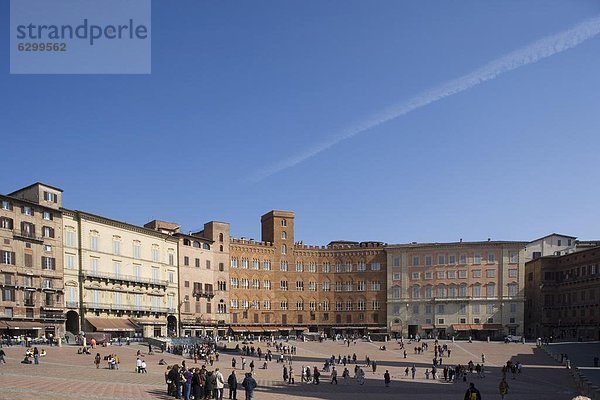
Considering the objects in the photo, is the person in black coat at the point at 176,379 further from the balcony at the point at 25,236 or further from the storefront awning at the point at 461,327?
the storefront awning at the point at 461,327

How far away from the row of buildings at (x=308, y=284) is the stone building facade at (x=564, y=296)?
173mm

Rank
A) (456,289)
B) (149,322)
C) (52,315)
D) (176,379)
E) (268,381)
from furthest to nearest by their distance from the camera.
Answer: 1. (456,289)
2. (149,322)
3. (52,315)
4. (268,381)
5. (176,379)

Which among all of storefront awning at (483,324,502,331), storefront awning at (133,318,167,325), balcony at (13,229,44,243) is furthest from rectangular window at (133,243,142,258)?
storefront awning at (483,324,502,331)

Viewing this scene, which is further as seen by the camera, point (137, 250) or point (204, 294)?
point (204, 294)

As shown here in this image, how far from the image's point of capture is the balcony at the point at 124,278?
70.3 meters

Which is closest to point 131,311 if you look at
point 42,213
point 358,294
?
point 42,213

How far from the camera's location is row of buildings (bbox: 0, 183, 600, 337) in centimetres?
7375

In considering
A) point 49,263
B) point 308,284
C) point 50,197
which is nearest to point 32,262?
point 49,263

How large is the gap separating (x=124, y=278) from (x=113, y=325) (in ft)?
22.8

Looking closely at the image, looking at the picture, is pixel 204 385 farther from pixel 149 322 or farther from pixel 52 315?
pixel 149 322

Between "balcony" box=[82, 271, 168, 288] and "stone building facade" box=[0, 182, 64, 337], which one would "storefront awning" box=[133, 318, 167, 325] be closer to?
"balcony" box=[82, 271, 168, 288]

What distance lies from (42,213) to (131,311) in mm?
18179

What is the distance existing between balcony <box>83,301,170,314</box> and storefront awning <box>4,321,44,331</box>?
24.3 feet

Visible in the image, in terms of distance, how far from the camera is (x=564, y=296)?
9044 cm
